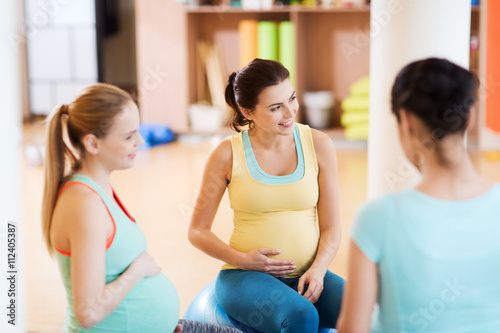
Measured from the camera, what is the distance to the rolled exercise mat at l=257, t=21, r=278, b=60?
5.59 meters

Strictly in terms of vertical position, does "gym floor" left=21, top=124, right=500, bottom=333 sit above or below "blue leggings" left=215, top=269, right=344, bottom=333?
below

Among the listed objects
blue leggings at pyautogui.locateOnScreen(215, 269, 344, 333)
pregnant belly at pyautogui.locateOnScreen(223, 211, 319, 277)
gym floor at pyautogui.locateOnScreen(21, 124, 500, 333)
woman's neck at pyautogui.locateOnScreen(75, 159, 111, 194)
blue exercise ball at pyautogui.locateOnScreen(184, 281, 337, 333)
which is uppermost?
woman's neck at pyautogui.locateOnScreen(75, 159, 111, 194)

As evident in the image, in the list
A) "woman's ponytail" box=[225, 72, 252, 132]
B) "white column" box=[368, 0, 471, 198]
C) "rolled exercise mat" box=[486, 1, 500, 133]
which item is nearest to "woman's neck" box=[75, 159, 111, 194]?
"woman's ponytail" box=[225, 72, 252, 132]

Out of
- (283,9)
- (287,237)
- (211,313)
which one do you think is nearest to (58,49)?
(283,9)

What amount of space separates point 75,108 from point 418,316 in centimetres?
74

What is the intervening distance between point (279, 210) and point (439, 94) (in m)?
0.77

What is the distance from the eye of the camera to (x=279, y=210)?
1670 mm

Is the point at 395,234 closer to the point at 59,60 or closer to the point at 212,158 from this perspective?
the point at 212,158

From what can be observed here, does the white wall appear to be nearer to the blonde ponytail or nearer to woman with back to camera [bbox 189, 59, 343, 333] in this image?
woman with back to camera [bbox 189, 59, 343, 333]

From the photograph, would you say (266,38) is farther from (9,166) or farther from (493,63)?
(9,166)

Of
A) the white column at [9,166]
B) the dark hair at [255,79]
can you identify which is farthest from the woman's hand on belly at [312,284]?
the white column at [9,166]

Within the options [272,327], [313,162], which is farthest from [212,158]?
[272,327]

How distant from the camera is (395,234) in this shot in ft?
3.23

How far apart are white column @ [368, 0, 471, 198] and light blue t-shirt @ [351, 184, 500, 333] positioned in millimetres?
712
